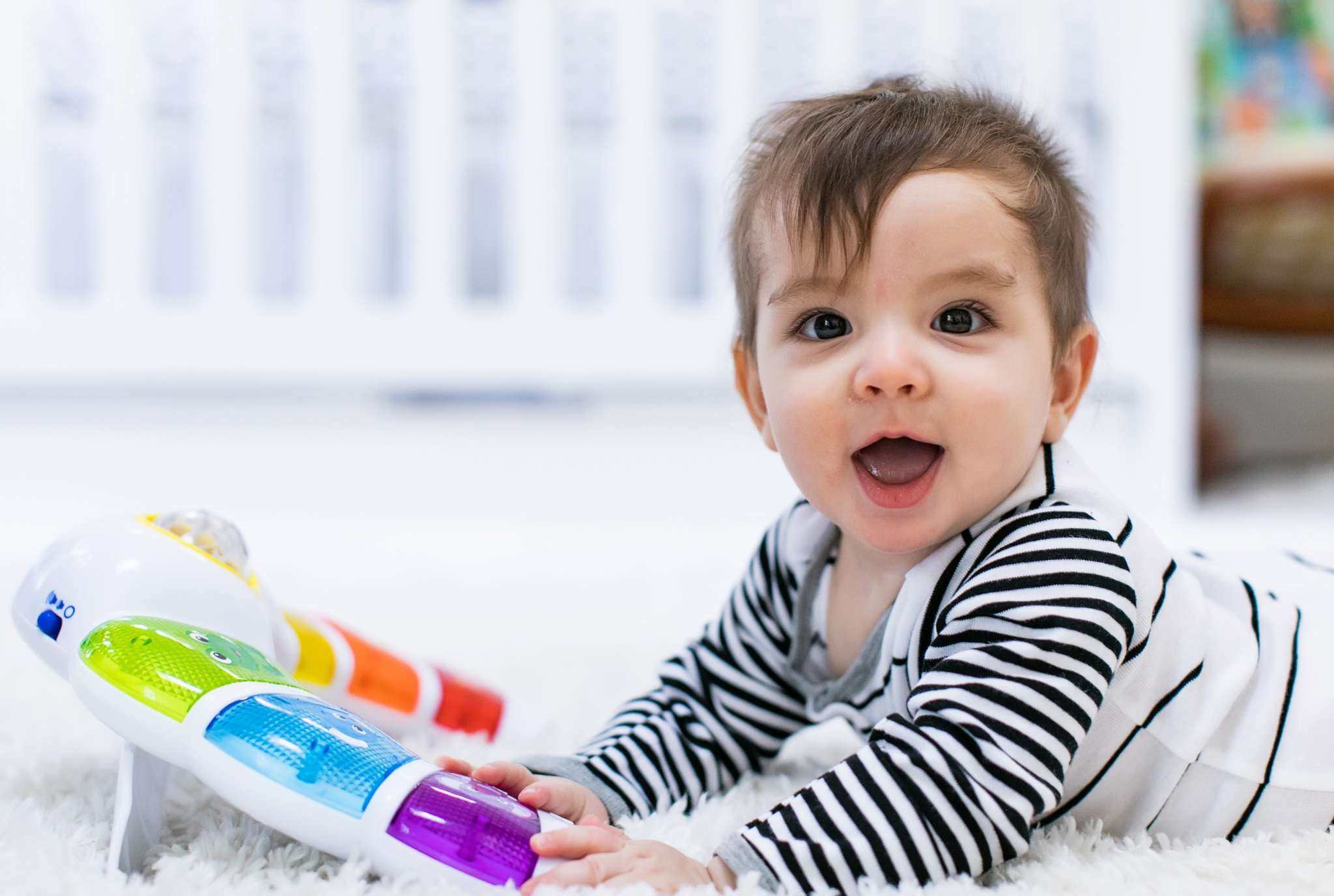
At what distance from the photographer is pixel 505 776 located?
0.52m

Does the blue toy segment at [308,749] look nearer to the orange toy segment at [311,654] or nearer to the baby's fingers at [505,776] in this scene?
the baby's fingers at [505,776]

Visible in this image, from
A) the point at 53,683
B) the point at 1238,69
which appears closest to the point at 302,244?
the point at 53,683

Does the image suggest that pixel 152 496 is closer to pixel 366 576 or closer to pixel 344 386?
pixel 344 386

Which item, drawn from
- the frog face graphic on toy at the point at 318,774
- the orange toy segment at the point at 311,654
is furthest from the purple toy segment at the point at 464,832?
the orange toy segment at the point at 311,654

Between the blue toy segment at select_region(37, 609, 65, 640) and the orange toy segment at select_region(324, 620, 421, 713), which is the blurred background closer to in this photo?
the orange toy segment at select_region(324, 620, 421, 713)

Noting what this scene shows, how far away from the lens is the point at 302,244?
1.62 m

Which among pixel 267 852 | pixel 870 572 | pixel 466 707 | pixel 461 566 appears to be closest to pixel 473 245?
pixel 461 566

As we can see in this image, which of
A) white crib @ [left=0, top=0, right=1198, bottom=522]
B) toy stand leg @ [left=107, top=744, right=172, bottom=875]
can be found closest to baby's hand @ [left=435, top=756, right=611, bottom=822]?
toy stand leg @ [left=107, top=744, right=172, bottom=875]

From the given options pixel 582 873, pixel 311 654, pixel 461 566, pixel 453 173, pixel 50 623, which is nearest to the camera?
pixel 582 873

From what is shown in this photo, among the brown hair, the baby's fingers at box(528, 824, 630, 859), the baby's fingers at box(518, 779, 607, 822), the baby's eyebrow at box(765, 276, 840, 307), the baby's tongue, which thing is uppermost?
the brown hair

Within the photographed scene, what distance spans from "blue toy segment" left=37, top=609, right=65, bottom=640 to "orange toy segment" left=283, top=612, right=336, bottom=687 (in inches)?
4.7

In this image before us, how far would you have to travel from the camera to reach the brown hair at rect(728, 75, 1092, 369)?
0.54 metres

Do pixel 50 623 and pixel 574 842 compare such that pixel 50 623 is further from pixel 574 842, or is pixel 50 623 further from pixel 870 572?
pixel 870 572

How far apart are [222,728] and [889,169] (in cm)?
36
